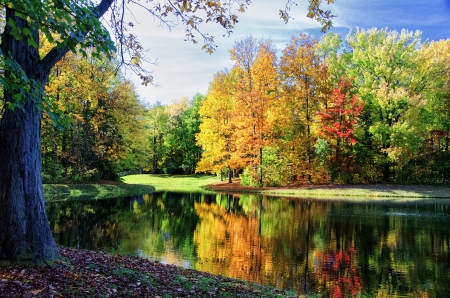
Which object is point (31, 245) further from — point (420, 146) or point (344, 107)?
point (420, 146)

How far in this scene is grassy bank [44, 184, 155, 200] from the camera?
83.9ft

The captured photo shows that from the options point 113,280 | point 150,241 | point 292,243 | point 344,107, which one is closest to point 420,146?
point 344,107

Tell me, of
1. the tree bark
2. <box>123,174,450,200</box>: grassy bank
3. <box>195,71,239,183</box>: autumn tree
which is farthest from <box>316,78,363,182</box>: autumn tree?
the tree bark

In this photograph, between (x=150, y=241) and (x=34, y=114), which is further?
(x=150, y=241)

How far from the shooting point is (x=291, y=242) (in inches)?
491

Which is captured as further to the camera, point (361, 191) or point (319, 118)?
point (319, 118)

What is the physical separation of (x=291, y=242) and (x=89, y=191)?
21.5 meters

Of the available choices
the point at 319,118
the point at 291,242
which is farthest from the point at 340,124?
the point at 291,242

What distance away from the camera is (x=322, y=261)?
10.2 meters

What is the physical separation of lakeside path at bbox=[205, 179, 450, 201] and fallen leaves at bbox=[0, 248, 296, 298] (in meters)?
24.3

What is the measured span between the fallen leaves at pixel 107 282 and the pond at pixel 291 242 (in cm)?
217

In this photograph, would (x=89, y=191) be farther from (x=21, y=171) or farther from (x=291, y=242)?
(x=21, y=171)

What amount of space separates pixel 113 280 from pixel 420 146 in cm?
3795

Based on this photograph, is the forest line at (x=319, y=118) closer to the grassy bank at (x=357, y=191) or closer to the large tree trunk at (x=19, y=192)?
the grassy bank at (x=357, y=191)
